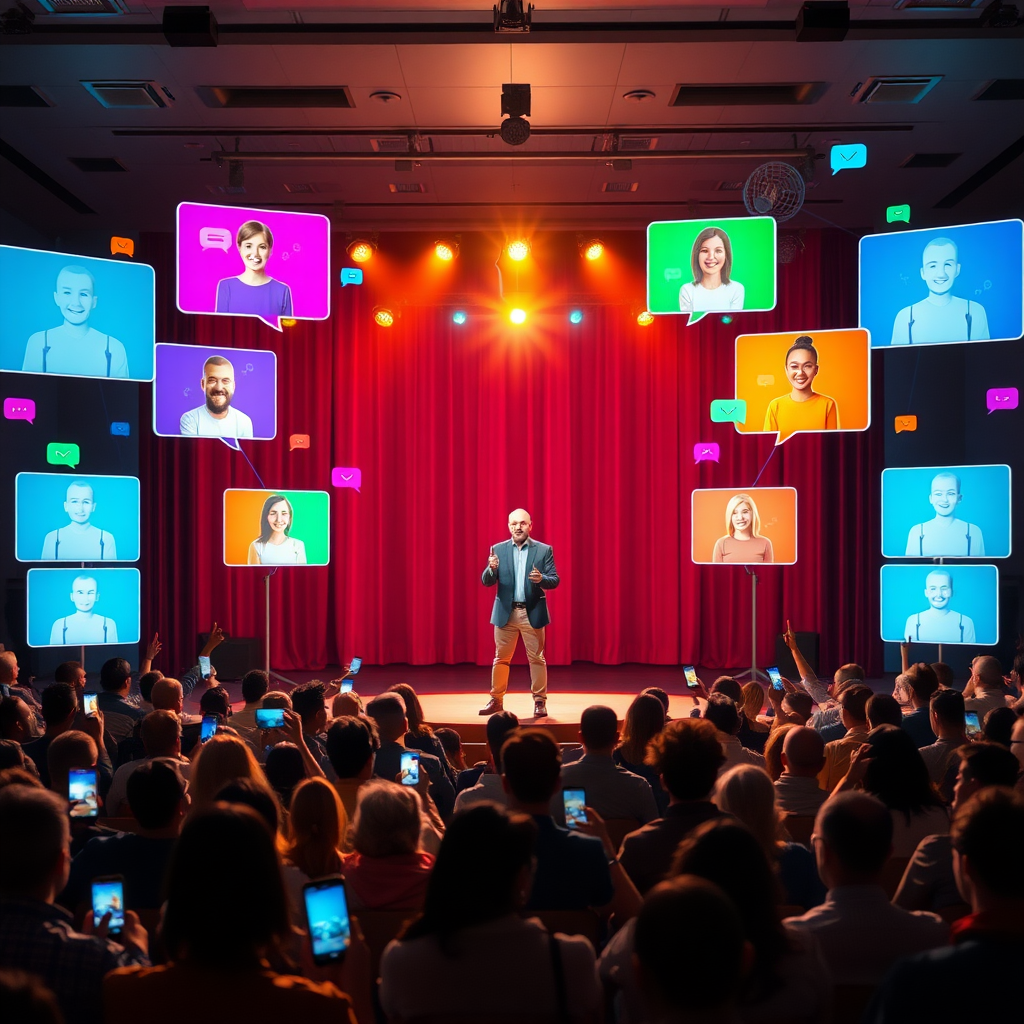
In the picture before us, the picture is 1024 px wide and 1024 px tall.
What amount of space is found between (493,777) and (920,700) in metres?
2.56

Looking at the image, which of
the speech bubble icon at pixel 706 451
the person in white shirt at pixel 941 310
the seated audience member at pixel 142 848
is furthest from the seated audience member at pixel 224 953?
the speech bubble icon at pixel 706 451

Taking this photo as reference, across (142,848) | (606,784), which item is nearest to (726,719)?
(606,784)

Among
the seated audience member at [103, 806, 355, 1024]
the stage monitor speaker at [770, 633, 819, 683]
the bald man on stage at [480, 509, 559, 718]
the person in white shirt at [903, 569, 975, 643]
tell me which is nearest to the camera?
the seated audience member at [103, 806, 355, 1024]

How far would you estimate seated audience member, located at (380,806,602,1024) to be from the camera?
5.04ft

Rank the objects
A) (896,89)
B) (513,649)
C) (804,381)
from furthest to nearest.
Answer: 1. (804,381)
2. (513,649)
3. (896,89)

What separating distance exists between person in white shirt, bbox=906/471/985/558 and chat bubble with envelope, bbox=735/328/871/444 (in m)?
0.74

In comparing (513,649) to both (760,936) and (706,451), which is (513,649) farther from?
(760,936)

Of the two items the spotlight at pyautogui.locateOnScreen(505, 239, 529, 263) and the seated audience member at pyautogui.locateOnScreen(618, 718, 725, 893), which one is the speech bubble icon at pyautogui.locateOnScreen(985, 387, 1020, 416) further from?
the seated audience member at pyautogui.locateOnScreen(618, 718, 725, 893)

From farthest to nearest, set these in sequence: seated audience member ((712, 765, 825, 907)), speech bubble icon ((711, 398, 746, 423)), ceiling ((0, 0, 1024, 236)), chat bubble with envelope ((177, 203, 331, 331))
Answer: speech bubble icon ((711, 398, 746, 423)), chat bubble with envelope ((177, 203, 331, 331)), ceiling ((0, 0, 1024, 236)), seated audience member ((712, 765, 825, 907))

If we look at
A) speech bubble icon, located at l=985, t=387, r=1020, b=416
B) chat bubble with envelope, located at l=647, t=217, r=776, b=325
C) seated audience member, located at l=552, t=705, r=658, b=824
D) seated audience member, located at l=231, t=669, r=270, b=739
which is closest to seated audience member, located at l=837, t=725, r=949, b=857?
seated audience member, located at l=552, t=705, r=658, b=824

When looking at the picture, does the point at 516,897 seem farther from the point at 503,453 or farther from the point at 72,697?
the point at 503,453

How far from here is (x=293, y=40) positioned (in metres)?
5.91

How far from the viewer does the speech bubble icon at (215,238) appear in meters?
6.95

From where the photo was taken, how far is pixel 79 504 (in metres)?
7.22
